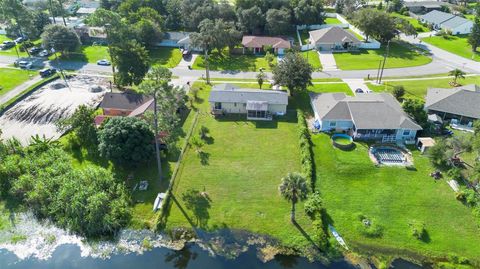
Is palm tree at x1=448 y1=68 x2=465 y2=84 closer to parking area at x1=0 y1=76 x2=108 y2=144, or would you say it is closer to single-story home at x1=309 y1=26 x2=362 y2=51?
single-story home at x1=309 y1=26 x2=362 y2=51

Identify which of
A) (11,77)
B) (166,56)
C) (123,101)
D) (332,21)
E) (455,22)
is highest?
(455,22)

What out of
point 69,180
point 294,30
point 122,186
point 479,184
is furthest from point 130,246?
point 294,30

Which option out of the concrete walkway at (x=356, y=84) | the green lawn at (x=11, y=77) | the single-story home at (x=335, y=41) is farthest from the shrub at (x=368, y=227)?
the green lawn at (x=11, y=77)

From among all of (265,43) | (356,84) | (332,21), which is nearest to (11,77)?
(265,43)

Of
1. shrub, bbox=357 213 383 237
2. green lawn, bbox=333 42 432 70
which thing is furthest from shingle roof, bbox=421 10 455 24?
shrub, bbox=357 213 383 237

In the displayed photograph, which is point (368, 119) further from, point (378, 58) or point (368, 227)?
point (378, 58)

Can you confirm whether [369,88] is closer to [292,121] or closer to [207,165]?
[292,121]
